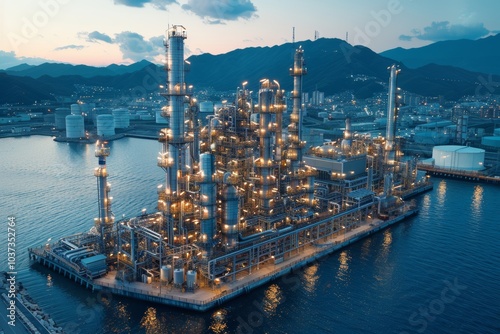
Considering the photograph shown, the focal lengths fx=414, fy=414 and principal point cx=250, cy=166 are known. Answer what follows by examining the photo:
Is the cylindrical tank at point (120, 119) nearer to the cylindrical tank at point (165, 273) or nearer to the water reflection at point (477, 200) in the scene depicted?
the water reflection at point (477, 200)

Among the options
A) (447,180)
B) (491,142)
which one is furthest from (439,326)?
(491,142)

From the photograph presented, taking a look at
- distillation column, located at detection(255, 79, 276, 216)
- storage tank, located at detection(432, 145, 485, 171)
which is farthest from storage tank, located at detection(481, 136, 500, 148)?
distillation column, located at detection(255, 79, 276, 216)

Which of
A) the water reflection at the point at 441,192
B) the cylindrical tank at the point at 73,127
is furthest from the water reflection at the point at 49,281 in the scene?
the cylindrical tank at the point at 73,127

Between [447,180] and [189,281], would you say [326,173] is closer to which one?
[189,281]

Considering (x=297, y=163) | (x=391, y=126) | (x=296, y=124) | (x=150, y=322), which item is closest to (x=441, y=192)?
(x=391, y=126)

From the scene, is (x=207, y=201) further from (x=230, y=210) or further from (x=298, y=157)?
(x=298, y=157)

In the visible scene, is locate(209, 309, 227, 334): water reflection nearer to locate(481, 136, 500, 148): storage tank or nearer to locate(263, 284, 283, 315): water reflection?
locate(263, 284, 283, 315): water reflection
